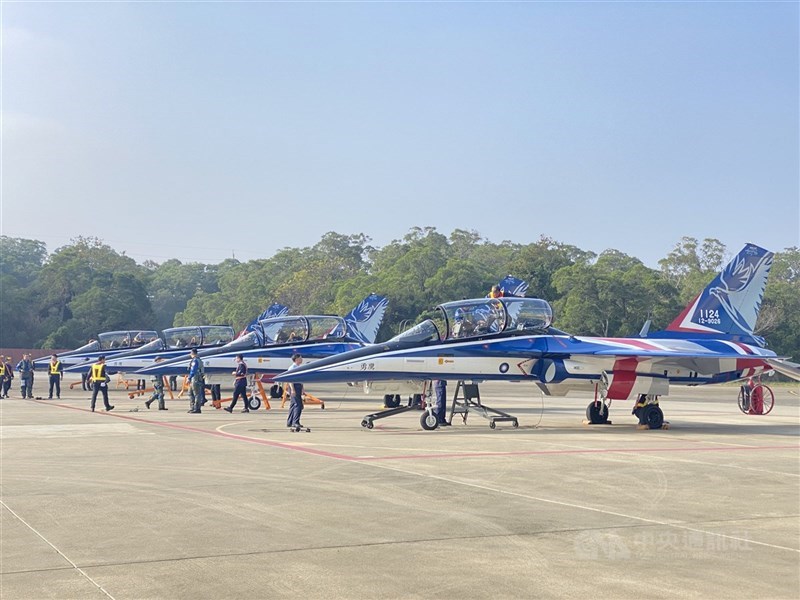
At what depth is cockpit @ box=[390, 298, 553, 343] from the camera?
1717 centimetres

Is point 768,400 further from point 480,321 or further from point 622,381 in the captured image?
point 480,321

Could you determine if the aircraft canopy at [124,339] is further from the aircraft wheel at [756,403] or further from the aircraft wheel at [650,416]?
the aircraft wheel at [650,416]

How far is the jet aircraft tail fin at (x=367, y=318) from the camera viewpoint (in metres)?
27.2

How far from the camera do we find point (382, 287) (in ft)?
229

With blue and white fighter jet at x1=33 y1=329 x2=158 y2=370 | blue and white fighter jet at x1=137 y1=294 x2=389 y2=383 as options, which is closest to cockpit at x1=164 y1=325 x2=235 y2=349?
blue and white fighter jet at x1=137 y1=294 x2=389 y2=383

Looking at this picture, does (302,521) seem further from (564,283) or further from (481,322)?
(564,283)

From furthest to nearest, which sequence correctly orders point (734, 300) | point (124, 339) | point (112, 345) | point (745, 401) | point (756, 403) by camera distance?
point (112, 345) → point (124, 339) → point (745, 401) → point (756, 403) → point (734, 300)

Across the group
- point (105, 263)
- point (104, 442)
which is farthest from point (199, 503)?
point (105, 263)

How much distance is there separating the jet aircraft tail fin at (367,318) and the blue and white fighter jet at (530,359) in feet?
32.5

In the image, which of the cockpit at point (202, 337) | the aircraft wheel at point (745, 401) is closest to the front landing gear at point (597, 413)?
the aircraft wheel at point (745, 401)

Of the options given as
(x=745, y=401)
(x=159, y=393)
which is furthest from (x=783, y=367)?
(x=159, y=393)

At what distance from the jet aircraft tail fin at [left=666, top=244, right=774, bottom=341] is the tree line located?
18.6 metres

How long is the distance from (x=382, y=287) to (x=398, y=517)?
6216cm

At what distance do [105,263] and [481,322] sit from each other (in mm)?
102120
